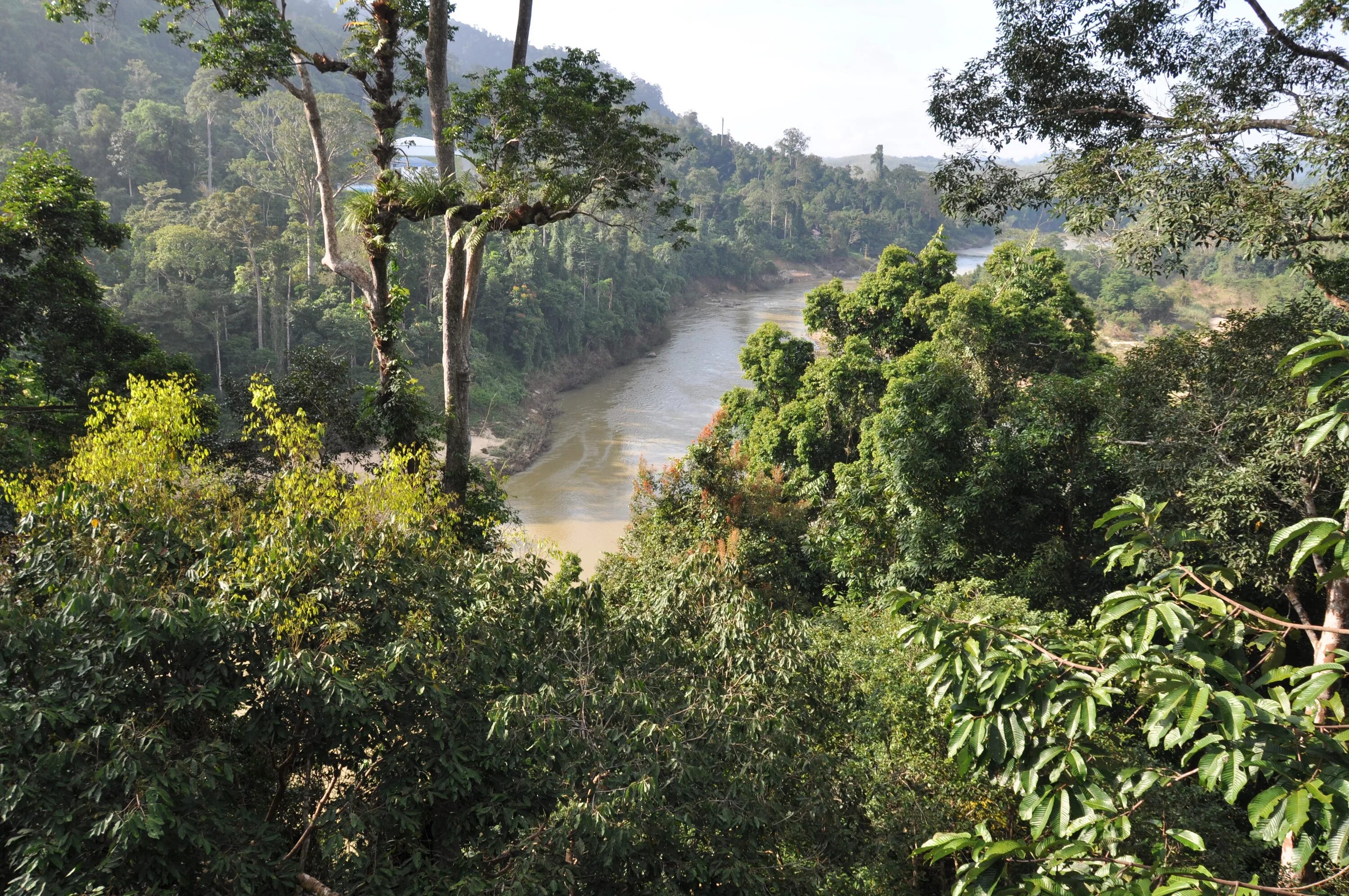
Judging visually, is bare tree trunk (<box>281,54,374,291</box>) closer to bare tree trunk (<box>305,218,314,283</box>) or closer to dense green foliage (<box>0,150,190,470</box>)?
dense green foliage (<box>0,150,190,470</box>)

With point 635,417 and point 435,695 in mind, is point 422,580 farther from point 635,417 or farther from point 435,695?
point 635,417

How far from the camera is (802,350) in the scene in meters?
16.5

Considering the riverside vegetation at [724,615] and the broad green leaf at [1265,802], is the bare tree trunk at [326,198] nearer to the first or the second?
the riverside vegetation at [724,615]

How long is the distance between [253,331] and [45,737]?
21821 millimetres

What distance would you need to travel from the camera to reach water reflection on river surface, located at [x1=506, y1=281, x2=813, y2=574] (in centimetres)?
1941

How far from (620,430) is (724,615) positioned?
20.5m

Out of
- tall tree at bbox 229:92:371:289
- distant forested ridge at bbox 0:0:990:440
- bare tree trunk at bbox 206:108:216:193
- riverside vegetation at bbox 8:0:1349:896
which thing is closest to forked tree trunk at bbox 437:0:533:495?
riverside vegetation at bbox 8:0:1349:896

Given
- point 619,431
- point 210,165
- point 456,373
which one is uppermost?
point 210,165

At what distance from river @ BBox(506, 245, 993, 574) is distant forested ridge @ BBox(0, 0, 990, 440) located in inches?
87.2

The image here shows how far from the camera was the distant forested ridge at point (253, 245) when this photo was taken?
2116cm

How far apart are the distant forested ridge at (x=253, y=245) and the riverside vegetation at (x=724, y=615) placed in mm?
3440

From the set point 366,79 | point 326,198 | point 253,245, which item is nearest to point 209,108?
point 253,245

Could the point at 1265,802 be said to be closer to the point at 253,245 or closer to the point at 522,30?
the point at 522,30

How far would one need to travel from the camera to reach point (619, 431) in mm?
25656
